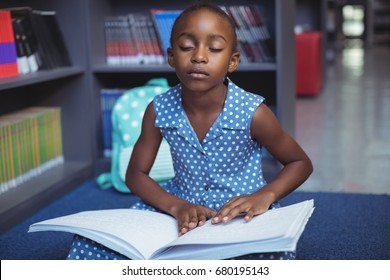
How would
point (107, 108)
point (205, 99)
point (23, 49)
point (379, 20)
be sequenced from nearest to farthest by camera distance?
point (205, 99) → point (23, 49) → point (107, 108) → point (379, 20)

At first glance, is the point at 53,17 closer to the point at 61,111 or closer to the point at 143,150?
the point at 61,111

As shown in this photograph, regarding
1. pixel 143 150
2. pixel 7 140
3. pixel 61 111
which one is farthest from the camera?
pixel 61 111

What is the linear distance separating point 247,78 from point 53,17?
835 mm

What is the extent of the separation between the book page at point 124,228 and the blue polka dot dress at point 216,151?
139 millimetres

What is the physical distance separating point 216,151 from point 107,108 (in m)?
1.30

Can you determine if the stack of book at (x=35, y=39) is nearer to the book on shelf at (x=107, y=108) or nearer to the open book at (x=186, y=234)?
the book on shelf at (x=107, y=108)

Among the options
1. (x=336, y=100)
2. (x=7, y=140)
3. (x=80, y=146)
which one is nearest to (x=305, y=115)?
(x=336, y=100)

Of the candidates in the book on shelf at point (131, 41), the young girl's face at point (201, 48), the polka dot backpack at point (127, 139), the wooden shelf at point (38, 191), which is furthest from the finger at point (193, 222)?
the book on shelf at point (131, 41)

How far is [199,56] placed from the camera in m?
1.24

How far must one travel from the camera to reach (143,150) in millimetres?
1461

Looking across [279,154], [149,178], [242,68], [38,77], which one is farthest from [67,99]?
[279,154]

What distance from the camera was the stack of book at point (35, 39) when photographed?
2.28 m

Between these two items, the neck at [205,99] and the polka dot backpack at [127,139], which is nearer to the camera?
the neck at [205,99]

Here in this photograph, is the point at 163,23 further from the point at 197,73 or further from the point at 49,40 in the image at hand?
the point at 197,73
